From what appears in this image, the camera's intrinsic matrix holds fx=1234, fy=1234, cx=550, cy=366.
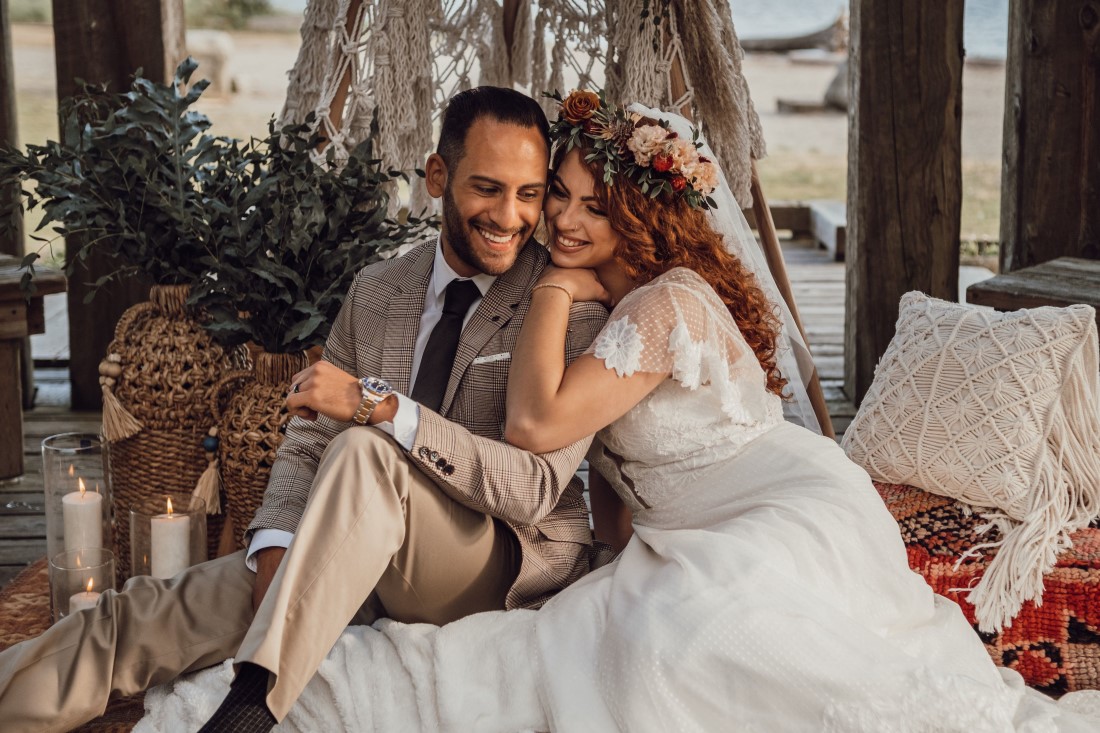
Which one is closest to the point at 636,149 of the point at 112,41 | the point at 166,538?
the point at 166,538

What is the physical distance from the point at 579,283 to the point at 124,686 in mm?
1094

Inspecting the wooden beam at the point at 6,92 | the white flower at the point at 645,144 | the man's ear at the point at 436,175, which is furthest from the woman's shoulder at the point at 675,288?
the wooden beam at the point at 6,92

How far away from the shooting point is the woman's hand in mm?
2355

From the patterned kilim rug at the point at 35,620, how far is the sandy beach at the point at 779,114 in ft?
25.2

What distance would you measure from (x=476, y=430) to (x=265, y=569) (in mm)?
469

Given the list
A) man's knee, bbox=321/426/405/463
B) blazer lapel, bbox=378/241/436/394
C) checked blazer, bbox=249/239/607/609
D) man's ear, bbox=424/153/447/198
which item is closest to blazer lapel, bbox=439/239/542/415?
checked blazer, bbox=249/239/607/609

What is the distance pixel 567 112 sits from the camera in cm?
240

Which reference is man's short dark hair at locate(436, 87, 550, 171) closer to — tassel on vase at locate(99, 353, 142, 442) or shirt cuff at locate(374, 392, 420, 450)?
shirt cuff at locate(374, 392, 420, 450)

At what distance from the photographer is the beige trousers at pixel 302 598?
1.93m

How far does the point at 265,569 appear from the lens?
226cm

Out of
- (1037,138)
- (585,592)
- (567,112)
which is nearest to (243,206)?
(567,112)

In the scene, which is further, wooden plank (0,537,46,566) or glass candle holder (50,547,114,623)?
wooden plank (0,537,46,566)

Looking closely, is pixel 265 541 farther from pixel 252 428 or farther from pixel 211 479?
pixel 211 479

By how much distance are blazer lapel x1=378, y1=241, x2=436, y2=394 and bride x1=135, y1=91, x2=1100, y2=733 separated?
277 millimetres
